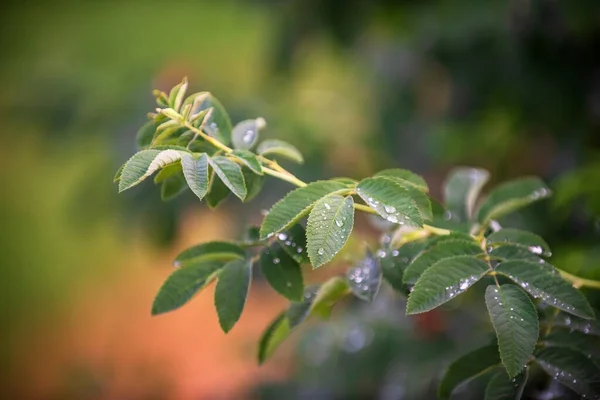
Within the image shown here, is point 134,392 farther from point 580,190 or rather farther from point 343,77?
point 580,190

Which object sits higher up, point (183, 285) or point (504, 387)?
point (183, 285)

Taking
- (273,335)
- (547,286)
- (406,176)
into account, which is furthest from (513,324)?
(273,335)

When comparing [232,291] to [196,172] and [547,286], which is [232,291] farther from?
[547,286]

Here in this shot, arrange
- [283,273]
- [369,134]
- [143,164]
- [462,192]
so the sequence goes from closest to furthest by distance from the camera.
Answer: [143,164] → [283,273] → [462,192] → [369,134]

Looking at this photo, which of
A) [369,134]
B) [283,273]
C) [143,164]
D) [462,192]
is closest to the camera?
[143,164]

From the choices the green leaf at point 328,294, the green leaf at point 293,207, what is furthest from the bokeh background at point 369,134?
the green leaf at point 293,207

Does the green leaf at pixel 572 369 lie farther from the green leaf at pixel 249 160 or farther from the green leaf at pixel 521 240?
the green leaf at pixel 249 160

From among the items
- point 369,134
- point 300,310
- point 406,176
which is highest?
point 406,176

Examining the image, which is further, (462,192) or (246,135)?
(462,192)
